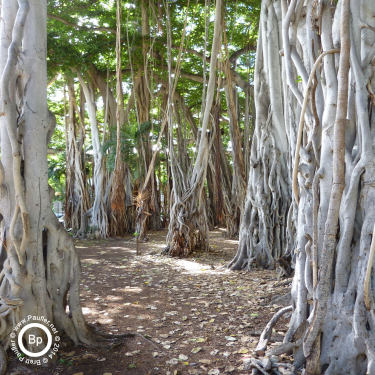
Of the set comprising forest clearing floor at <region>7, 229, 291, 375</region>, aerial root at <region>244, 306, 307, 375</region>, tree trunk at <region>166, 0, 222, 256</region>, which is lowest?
forest clearing floor at <region>7, 229, 291, 375</region>

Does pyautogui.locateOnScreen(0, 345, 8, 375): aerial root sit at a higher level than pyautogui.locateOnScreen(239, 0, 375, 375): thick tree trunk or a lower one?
lower

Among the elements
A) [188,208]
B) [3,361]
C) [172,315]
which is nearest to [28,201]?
[3,361]

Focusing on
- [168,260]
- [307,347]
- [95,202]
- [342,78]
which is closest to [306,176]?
[342,78]

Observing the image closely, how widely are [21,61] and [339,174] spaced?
6.10ft

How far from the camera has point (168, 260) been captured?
5320 millimetres

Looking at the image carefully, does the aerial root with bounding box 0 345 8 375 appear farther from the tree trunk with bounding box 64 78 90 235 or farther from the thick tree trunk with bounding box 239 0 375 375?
the tree trunk with bounding box 64 78 90 235

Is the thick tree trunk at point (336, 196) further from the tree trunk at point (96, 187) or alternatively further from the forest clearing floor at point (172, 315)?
the tree trunk at point (96, 187)

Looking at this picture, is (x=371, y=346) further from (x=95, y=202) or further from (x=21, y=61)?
(x=95, y=202)

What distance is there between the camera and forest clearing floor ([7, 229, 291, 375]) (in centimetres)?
210

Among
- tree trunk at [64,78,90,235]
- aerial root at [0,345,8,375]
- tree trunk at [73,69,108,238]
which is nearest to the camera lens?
aerial root at [0,345,8,375]

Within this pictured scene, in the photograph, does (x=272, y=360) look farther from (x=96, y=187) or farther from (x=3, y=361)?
(x=96, y=187)

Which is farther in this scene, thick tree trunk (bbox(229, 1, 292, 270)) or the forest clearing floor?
thick tree trunk (bbox(229, 1, 292, 270))

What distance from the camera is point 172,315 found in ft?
9.59

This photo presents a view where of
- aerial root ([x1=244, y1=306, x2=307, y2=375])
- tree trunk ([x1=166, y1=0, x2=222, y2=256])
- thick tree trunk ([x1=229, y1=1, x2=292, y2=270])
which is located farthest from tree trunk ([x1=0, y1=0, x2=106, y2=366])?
tree trunk ([x1=166, y1=0, x2=222, y2=256])
